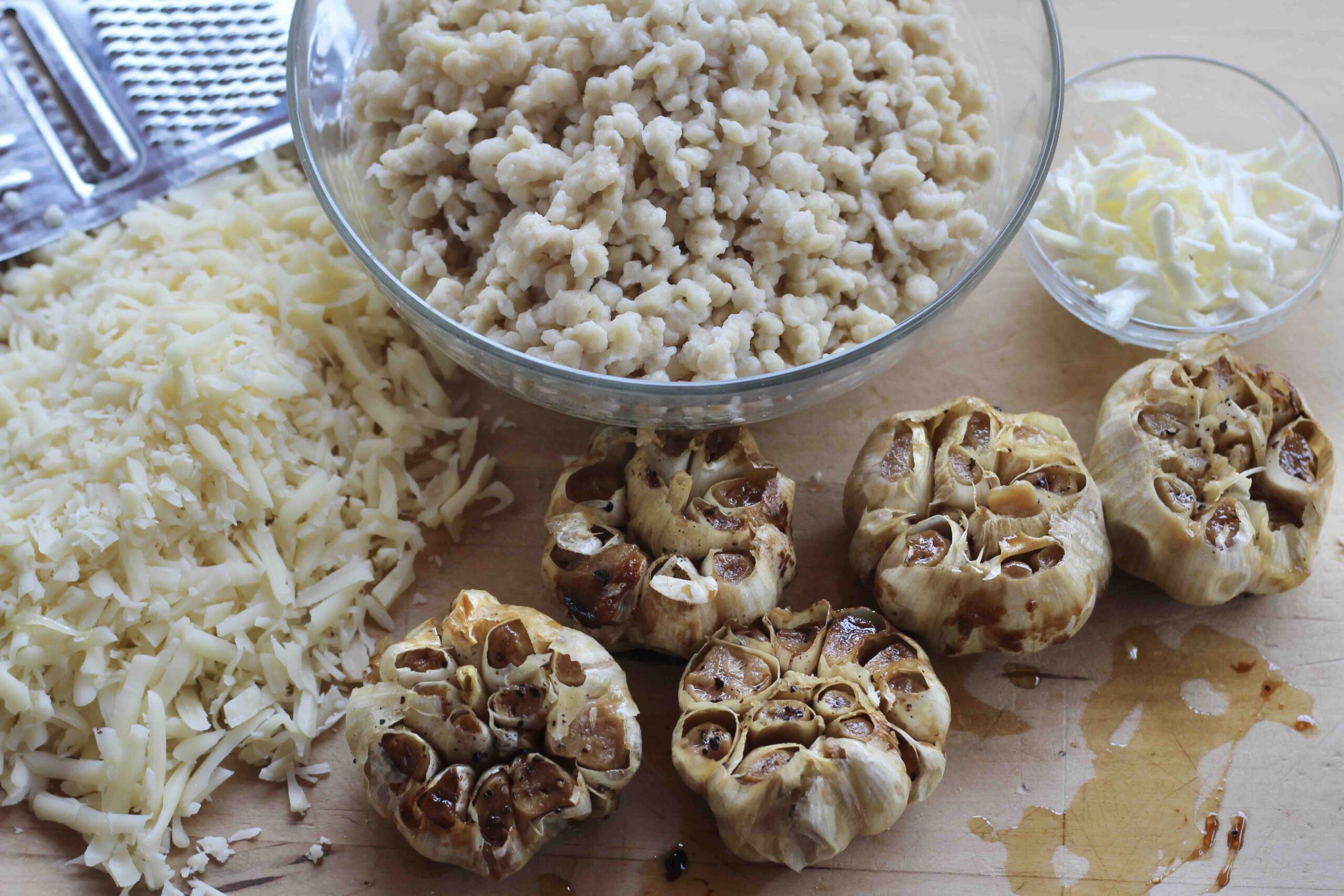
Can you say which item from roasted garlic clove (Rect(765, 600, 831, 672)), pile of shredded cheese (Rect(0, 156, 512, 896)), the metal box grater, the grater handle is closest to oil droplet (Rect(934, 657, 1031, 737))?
roasted garlic clove (Rect(765, 600, 831, 672))

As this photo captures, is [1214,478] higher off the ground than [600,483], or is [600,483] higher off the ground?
[600,483]

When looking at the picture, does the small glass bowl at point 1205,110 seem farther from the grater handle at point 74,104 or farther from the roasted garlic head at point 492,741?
the grater handle at point 74,104

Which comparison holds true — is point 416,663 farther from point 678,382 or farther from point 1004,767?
point 1004,767

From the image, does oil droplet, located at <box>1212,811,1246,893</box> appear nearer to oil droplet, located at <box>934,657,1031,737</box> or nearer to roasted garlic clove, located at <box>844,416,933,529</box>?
oil droplet, located at <box>934,657,1031,737</box>

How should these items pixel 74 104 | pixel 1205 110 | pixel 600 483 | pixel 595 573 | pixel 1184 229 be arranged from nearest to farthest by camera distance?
pixel 595 573, pixel 600 483, pixel 1184 229, pixel 74 104, pixel 1205 110

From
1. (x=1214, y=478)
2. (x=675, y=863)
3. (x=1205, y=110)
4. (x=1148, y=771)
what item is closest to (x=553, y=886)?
(x=675, y=863)
